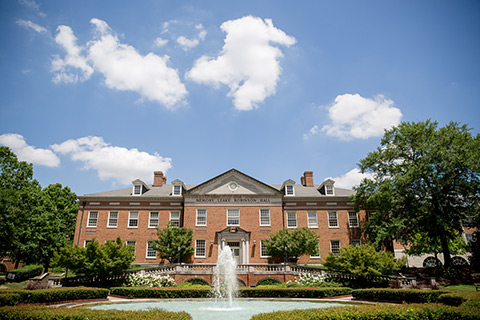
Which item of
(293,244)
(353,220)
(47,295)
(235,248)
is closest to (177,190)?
(235,248)

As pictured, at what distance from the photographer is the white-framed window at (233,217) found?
31.3 m

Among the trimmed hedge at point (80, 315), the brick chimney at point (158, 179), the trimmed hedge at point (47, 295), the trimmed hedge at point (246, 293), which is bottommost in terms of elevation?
the trimmed hedge at point (246, 293)

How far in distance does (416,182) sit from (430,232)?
176 inches

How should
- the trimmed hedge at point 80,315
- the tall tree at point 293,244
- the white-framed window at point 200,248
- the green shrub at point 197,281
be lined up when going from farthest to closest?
the white-framed window at point 200,248, the tall tree at point 293,244, the green shrub at point 197,281, the trimmed hedge at point 80,315

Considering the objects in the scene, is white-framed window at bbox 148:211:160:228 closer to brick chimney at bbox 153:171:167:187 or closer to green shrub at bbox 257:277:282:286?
brick chimney at bbox 153:171:167:187

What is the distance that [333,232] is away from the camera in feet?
104

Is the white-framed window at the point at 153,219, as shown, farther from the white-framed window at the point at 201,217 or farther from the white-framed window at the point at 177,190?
the white-framed window at the point at 201,217

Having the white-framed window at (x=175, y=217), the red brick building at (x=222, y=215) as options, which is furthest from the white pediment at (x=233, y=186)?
the white-framed window at (x=175, y=217)

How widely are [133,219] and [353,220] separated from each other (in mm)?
23040

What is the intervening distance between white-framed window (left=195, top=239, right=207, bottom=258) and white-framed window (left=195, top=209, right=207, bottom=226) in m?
1.66

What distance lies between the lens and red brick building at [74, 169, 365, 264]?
3080 centimetres

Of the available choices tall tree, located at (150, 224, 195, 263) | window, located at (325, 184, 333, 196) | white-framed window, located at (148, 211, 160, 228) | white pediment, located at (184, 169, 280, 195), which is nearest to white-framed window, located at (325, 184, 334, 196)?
window, located at (325, 184, 333, 196)

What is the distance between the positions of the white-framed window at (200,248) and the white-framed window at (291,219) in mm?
8816

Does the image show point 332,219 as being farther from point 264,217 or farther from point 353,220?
point 264,217
